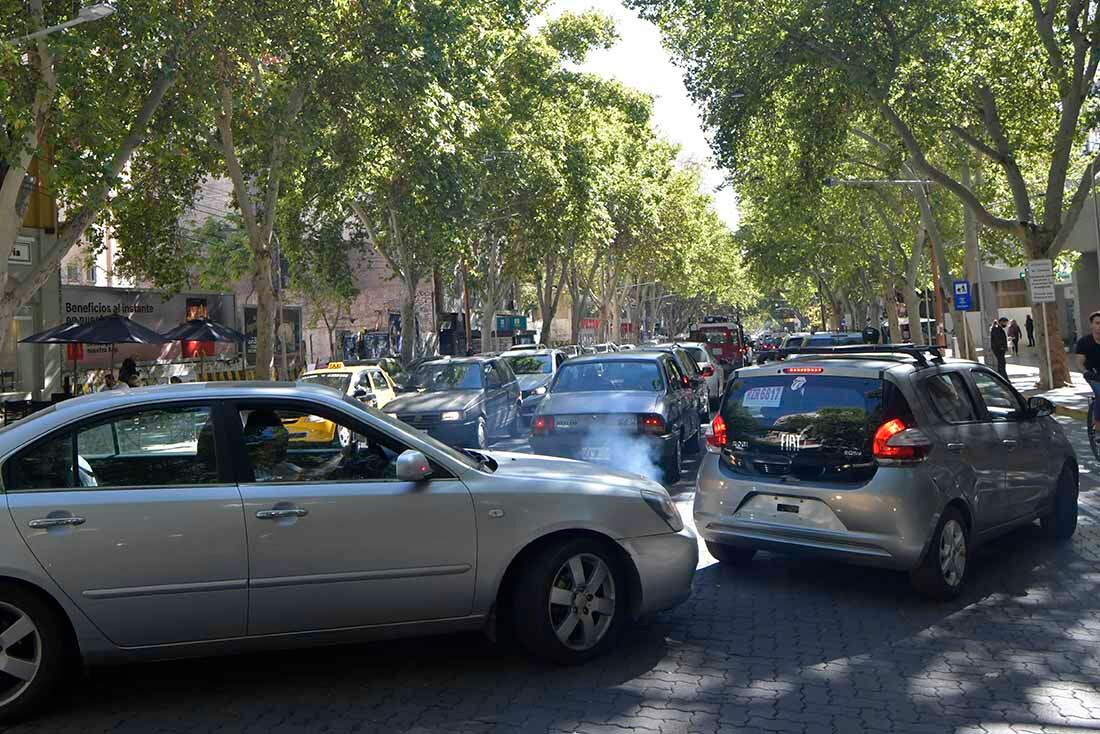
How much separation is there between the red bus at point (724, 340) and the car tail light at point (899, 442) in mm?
29177

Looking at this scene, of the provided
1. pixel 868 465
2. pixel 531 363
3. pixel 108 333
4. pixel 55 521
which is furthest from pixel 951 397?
pixel 108 333

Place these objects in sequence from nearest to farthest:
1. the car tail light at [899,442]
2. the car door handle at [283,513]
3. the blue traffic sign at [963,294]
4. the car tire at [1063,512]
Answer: the car door handle at [283,513] < the car tail light at [899,442] < the car tire at [1063,512] < the blue traffic sign at [963,294]

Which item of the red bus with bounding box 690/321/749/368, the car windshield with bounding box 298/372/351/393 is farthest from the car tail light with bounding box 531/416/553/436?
the red bus with bounding box 690/321/749/368

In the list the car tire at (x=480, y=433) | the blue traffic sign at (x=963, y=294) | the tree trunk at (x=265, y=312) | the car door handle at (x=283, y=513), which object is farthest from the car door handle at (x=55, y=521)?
the blue traffic sign at (x=963, y=294)

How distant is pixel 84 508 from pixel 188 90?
12.5 m

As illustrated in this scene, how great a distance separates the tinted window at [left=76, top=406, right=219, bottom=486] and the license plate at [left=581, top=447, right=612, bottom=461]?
22.3 feet

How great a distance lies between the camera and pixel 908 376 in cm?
645

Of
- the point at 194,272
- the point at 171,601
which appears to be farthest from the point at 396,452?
the point at 194,272

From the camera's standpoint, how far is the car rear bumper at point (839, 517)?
598 centimetres

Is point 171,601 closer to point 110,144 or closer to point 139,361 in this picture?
point 110,144

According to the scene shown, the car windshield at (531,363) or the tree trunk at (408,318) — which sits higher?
the tree trunk at (408,318)

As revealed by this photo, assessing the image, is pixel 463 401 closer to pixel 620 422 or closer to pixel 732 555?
pixel 620 422

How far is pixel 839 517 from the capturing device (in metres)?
6.15

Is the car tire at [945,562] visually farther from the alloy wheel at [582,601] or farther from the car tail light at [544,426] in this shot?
the car tail light at [544,426]
